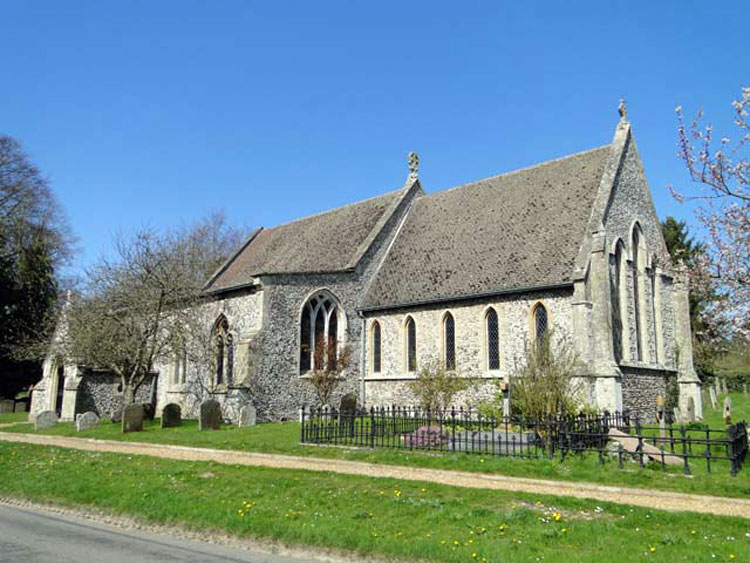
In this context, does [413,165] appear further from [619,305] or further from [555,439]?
[555,439]

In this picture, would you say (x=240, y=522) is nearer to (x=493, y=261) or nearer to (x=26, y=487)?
(x=26, y=487)

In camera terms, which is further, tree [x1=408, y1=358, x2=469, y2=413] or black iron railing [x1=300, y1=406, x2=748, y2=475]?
tree [x1=408, y1=358, x2=469, y2=413]

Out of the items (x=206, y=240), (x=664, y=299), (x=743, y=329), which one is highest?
(x=206, y=240)

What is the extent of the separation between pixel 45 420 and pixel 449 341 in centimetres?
1688

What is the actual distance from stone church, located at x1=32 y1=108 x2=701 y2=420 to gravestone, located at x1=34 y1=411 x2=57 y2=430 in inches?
105

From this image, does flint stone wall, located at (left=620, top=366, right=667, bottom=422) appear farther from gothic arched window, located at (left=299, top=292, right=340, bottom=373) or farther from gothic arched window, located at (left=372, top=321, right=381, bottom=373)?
gothic arched window, located at (left=299, top=292, right=340, bottom=373)

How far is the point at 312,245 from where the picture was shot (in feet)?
102

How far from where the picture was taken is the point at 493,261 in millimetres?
24625

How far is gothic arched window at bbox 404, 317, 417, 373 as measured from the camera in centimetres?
2619

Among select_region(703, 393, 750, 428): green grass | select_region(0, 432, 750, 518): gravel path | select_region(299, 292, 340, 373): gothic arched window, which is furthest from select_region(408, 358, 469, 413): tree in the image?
select_region(703, 393, 750, 428): green grass

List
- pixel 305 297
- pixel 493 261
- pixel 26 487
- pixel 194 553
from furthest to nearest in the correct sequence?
1. pixel 305 297
2. pixel 493 261
3. pixel 26 487
4. pixel 194 553

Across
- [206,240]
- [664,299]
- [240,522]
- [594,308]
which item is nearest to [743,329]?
[594,308]

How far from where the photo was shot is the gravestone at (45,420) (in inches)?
986

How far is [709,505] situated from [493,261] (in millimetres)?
15275
